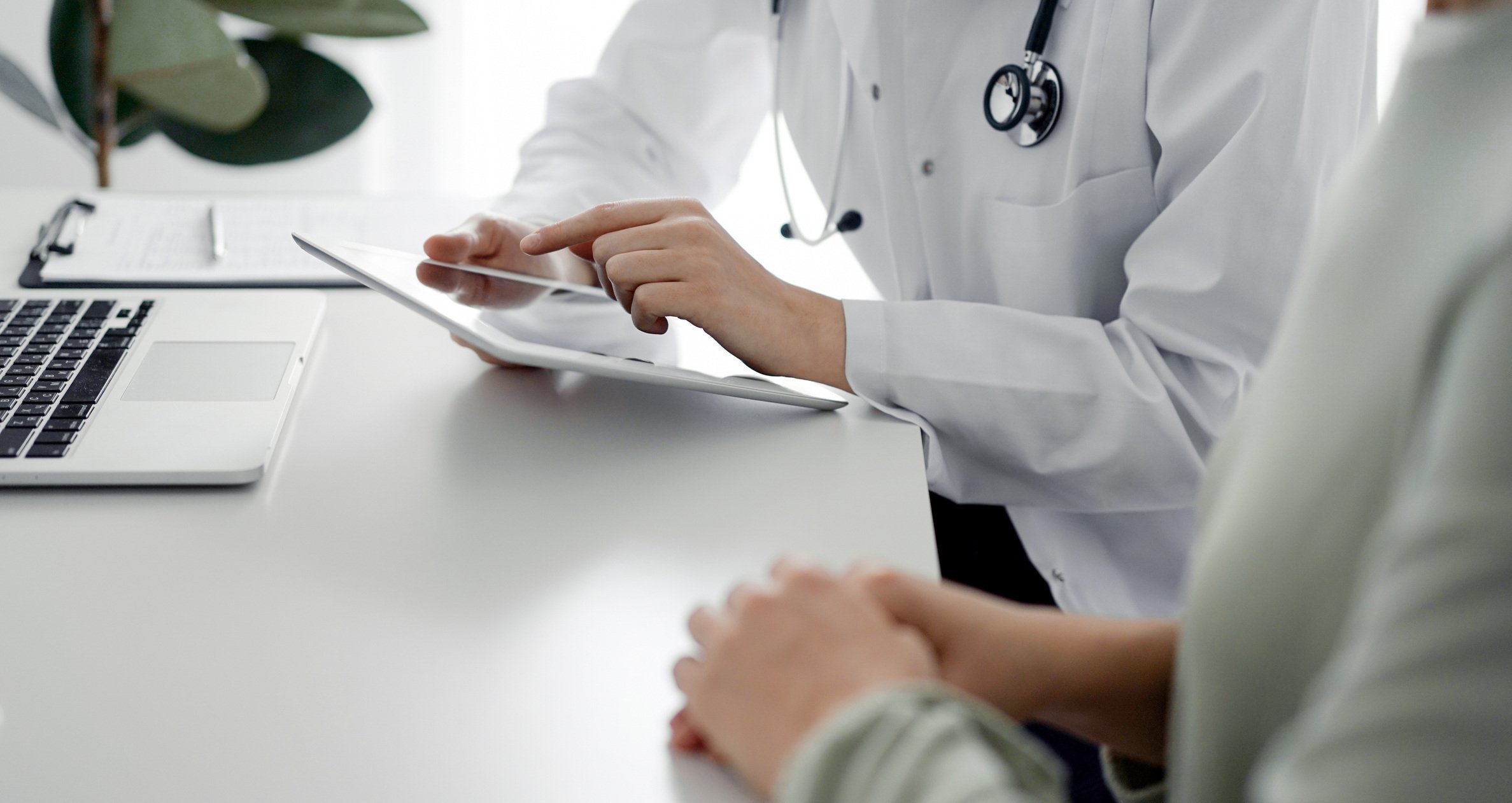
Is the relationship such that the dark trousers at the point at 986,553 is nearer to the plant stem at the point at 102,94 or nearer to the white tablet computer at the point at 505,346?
the white tablet computer at the point at 505,346

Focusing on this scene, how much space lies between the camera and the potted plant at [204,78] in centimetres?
145

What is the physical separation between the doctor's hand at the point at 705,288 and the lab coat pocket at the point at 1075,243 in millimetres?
190

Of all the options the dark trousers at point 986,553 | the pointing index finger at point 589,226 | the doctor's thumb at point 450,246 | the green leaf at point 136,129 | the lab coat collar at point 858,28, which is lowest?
the dark trousers at point 986,553

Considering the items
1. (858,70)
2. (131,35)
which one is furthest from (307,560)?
(131,35)

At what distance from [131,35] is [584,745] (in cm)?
143

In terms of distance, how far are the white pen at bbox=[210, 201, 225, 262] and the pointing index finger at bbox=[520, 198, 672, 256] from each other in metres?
0.38

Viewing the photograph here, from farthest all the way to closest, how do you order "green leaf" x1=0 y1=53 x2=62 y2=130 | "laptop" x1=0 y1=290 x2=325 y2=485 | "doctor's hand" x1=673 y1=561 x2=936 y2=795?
"green leaf" x1=0 y1=53 x2=62 y2=130, "laptop" x1=0 y1=290 x2=325 y2=485, "doctor's hand" x1=673 y1=561 x2=936 y2=795

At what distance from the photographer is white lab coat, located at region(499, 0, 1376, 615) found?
737mm

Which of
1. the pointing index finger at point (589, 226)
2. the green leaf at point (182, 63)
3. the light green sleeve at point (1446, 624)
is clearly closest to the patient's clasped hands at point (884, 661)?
the light green sleeve at point (1446, 624)

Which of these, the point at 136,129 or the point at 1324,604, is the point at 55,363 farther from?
the point at 136,129

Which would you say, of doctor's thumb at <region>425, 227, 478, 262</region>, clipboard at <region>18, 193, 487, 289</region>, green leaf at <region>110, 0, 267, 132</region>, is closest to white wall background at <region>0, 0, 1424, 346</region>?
green leaf at <region>110, 0, 267, 132</region>

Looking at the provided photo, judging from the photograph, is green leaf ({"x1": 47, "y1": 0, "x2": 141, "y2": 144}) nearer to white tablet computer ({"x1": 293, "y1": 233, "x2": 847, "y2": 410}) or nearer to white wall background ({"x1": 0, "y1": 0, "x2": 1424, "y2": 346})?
white wall background ({"x1": 0, "y1": 0, "x2": 1424, "y2": 346})

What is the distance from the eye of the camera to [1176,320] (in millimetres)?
758

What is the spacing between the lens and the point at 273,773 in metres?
0.42
